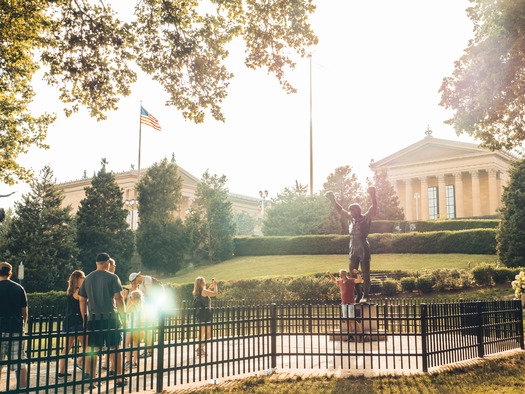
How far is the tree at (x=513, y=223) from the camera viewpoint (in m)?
34.1

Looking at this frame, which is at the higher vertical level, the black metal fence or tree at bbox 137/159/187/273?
tree at bbox 137/159/187/273

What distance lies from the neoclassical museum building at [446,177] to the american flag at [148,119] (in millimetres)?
42594

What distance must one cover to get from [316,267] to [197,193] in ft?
59.6

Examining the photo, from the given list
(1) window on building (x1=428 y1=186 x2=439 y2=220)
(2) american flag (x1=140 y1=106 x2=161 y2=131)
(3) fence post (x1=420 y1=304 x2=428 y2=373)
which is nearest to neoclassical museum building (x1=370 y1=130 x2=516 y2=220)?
(1) window on building (x1=428 y1=186 x2=439 y2=220)

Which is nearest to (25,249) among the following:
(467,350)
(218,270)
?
(218,270)

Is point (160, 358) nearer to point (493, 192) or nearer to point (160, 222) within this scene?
point (160, 222)

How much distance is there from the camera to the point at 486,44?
2045 centimetres

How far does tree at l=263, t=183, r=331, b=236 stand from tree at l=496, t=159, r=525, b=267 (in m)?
22.9

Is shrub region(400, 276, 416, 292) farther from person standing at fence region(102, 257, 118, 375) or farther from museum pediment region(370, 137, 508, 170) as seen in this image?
museum pediment region(370, 137, 508, 170)

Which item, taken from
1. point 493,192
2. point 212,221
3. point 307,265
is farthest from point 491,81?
point 493,192

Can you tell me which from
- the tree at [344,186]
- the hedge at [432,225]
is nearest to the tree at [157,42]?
the hedge at [432,225]

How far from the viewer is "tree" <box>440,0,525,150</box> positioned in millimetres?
18891

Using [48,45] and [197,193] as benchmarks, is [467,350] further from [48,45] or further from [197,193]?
[197,193]

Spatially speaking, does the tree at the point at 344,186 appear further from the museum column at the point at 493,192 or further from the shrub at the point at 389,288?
the shrub at the point at 389,288
